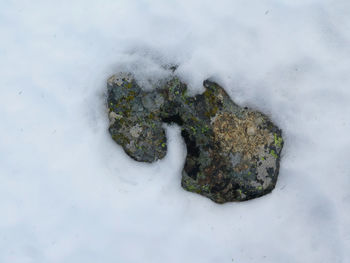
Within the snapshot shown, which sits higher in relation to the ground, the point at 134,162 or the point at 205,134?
the point at 205,134

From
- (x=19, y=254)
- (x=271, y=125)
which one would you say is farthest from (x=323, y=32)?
(x=19, y=254)

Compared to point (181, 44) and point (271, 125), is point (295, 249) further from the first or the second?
Result: point (181, 44)

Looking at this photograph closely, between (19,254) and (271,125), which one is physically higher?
(271,125)

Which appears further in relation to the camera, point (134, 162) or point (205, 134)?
point (134, 162)
